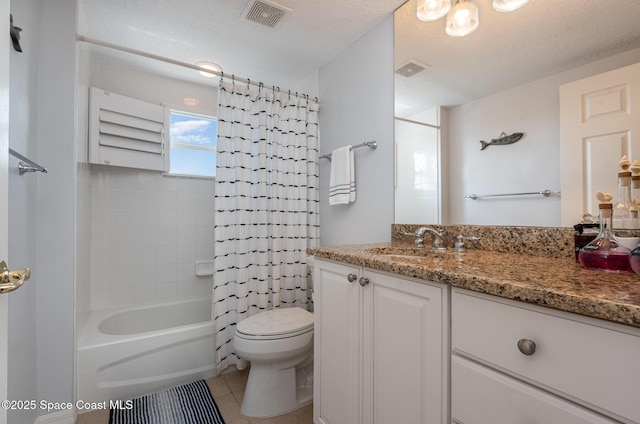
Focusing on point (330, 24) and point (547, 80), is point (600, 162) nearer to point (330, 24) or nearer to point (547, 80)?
point (547, 80)

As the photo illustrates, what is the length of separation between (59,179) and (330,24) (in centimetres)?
172

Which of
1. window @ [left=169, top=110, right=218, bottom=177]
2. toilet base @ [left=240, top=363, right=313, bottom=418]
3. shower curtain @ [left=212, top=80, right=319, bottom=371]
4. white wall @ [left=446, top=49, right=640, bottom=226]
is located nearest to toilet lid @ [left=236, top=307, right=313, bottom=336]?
toilet base @ [left=240, top=363, right=313, bottom=418]

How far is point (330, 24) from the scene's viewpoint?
1796 millimetres

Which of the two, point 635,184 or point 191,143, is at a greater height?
point 191,143

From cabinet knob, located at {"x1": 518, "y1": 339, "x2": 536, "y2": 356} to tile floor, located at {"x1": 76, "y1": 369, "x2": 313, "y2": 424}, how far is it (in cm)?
129

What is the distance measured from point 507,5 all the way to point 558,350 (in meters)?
1.37

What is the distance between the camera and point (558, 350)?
1.87 feet

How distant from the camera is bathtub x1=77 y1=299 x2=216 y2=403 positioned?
5.26 feet

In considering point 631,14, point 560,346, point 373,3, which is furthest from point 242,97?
point 560,346

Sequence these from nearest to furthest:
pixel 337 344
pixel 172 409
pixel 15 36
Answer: pixel 15 36, pixel 337 344, pixel 172 409

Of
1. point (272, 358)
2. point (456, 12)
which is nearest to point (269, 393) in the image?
point (272, 358)

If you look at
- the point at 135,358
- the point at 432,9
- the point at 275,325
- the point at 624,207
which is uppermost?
the point at 432,9

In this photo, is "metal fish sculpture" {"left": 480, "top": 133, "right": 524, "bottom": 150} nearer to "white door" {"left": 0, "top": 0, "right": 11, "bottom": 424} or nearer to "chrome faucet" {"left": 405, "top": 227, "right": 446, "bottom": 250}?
"chrome faucet" {"left": 405, "top": 227, "right": 446, "bottom": 250}

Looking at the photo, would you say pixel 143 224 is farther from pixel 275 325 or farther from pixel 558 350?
pixel 558 350
